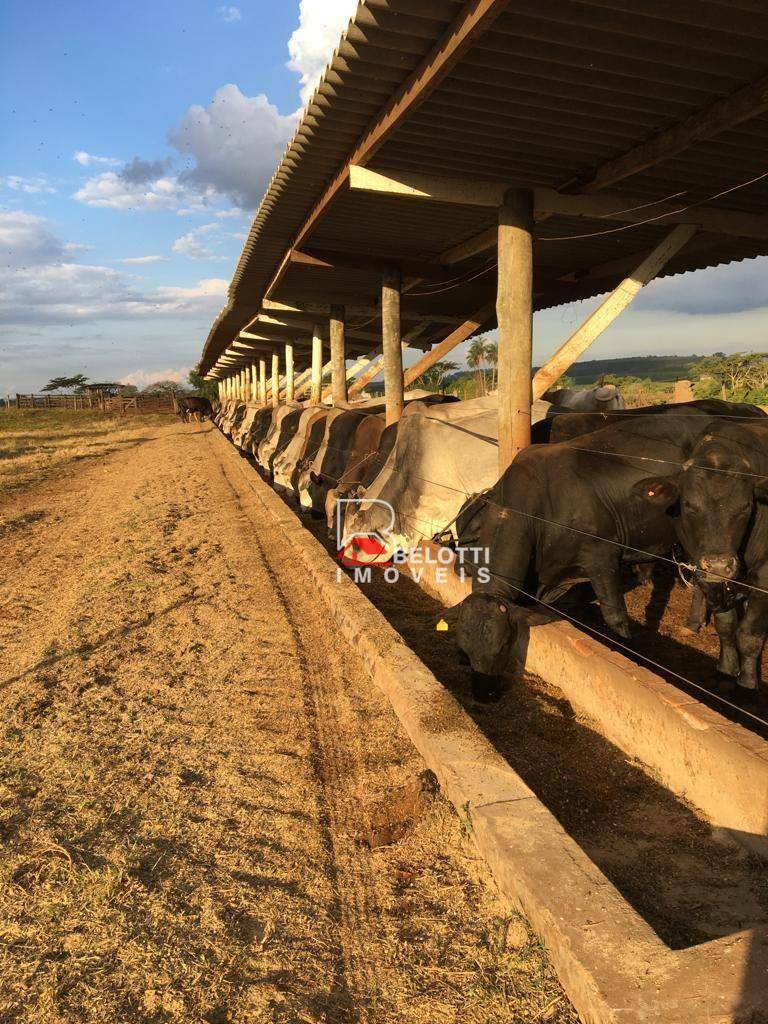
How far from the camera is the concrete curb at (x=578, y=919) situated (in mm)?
2076

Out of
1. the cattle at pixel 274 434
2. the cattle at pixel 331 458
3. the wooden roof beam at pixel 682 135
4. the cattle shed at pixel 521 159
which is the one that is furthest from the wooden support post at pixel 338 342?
the wooden roof beam at pixel 682 135

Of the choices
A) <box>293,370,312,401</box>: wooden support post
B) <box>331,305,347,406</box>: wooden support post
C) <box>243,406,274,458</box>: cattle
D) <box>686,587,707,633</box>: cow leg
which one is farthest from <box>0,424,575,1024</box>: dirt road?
<box>293,370,312,401</box>: wooden support post

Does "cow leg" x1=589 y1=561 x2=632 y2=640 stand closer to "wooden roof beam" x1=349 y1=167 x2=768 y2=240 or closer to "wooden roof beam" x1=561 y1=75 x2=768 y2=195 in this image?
"wooden roof beam" x1=561 y1=75 x2=768 y2=195

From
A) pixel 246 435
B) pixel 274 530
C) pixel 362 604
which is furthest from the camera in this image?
pixel 246 435

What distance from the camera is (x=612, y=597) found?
583 cm

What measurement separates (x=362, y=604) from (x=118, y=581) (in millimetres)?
3195

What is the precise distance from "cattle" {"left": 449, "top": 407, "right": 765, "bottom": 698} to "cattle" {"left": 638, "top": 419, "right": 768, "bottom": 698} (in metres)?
0.68

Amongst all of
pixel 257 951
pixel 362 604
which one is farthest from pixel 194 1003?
pixel 362 604

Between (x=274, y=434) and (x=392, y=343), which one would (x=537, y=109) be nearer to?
(x=392, y=343)

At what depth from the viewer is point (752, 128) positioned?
552 centimetres

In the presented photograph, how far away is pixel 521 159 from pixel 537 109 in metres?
1.05

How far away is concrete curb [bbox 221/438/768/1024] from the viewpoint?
2.08m

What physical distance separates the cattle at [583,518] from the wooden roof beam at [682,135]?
7.46 feet

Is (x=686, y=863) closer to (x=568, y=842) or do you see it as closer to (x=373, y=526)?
(x=568, y=842)
